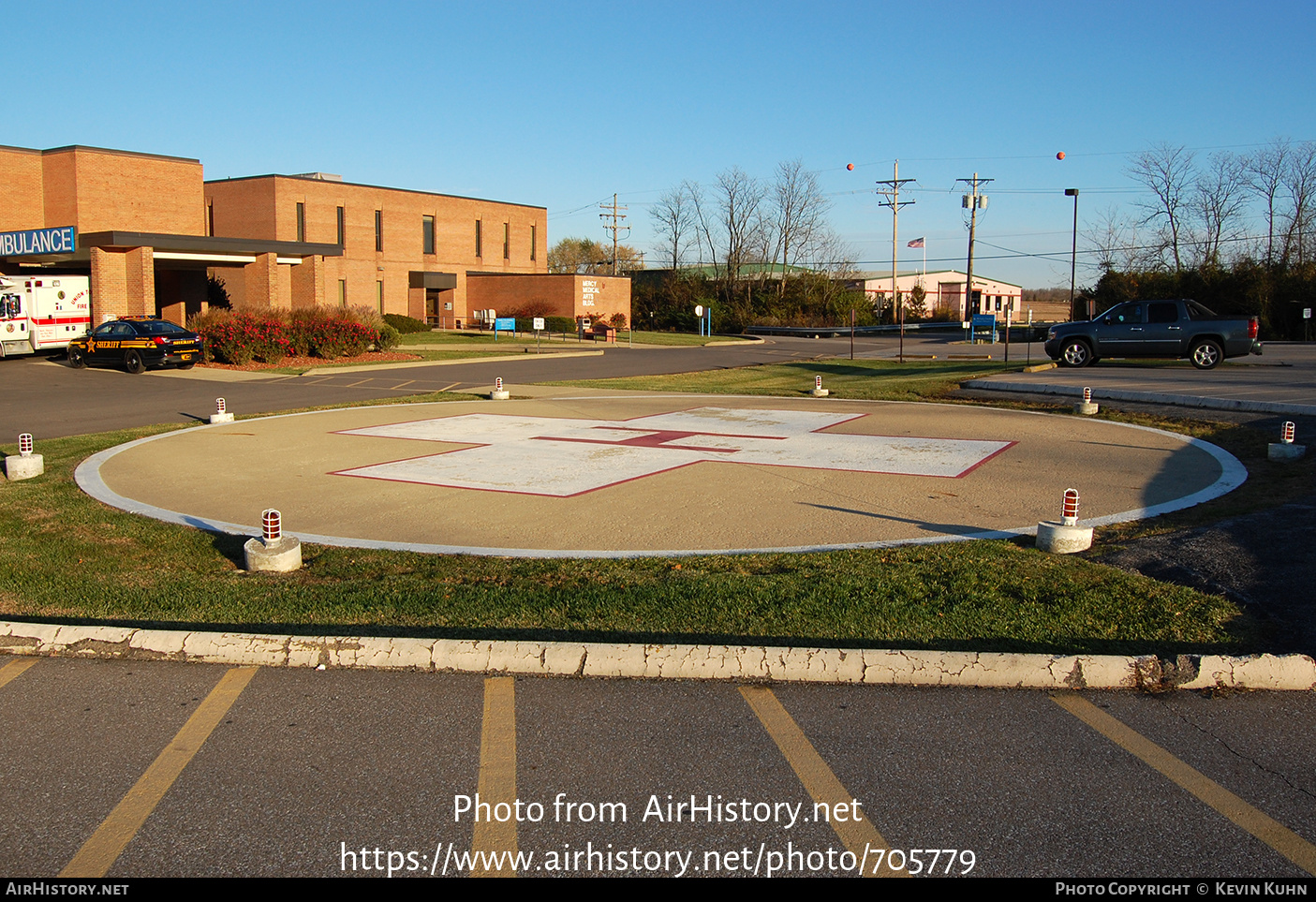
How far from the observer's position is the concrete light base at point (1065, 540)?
767 cm

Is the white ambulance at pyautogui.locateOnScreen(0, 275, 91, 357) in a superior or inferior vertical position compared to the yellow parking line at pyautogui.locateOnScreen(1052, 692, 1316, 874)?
superior

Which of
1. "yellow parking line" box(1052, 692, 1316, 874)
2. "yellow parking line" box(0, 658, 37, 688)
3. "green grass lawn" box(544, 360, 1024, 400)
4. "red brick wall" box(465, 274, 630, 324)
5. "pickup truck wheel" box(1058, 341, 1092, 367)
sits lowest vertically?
"yellow parking line" box(0, 658, 37, 688)

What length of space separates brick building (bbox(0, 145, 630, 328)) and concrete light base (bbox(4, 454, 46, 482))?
26.3 meters

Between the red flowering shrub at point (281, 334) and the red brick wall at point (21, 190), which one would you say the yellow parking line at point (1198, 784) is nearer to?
the red flowering shrub at point (281, 334)

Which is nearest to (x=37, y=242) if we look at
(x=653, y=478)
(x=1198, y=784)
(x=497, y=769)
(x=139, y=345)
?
(x=139, y=345)

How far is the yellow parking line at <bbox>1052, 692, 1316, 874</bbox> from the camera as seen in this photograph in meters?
3.59

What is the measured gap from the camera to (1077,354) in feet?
90.9

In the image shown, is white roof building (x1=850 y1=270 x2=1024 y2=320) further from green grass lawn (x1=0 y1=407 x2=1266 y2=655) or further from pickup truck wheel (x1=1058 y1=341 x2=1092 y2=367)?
green grass lawn (x1=0 y1=407 x2=1266 y2=655)

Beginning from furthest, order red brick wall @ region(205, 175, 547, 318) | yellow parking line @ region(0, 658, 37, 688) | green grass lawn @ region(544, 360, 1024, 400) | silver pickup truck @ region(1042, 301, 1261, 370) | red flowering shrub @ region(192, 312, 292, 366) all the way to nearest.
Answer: red brick wall @ region(205, 175, 547, 318) → red flowering shrub @ region(192, 312, 292, 366) → silver pickup truck @ region(1042, 301, 1261, 370) → green grass lawn @ region(544, 360, 1024, 400) → yellow parking line @ region(0, 658, 37, 688)

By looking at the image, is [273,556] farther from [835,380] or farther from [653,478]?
[835,380]

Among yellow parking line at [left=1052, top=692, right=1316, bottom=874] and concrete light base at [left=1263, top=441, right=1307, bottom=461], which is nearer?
yellow parking line at [left=1052, top=692, right=1316, bottom=874]

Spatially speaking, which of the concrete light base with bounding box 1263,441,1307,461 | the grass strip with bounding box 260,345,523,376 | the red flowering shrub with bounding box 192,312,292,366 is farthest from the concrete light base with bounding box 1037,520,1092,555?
the red flowering shrub with bounding box 192,312,292,366

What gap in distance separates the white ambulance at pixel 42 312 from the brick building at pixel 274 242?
0.78 m
